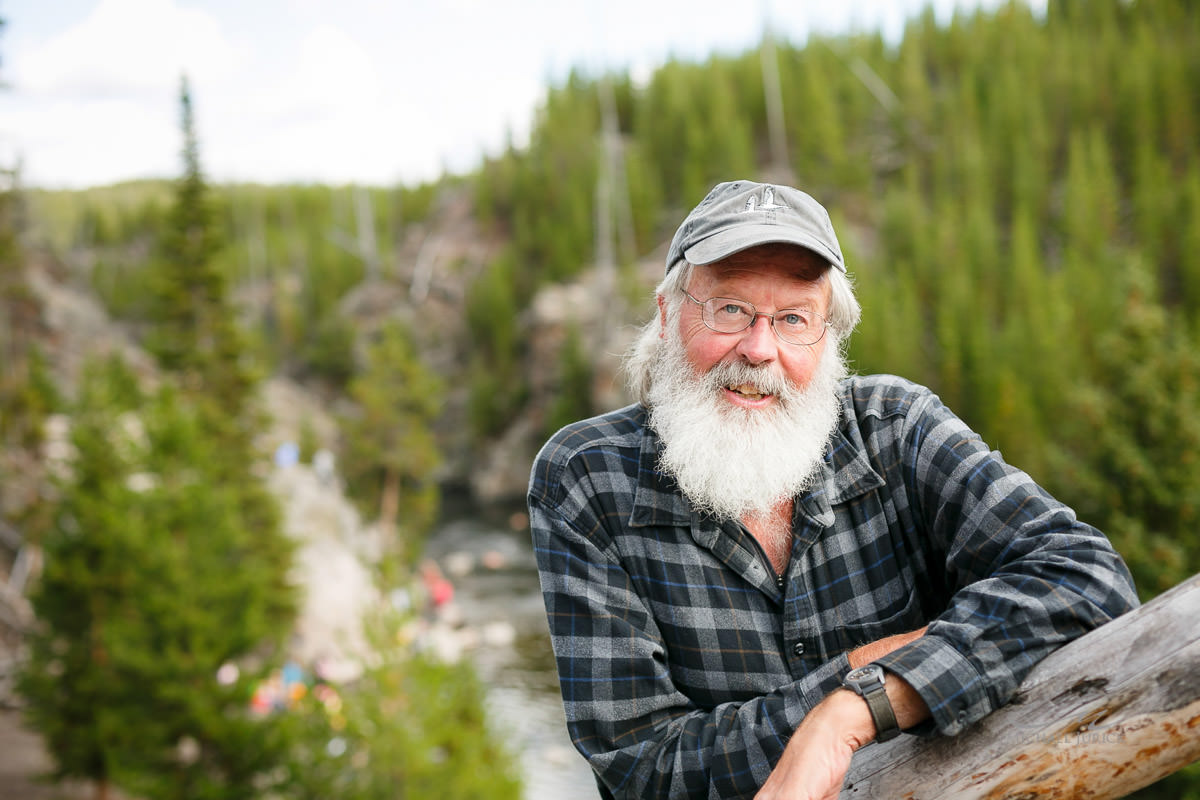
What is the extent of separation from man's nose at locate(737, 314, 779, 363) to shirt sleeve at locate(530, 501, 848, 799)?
1.92 feet

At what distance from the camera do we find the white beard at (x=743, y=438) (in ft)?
7.07

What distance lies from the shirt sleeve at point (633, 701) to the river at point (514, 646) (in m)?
12.8

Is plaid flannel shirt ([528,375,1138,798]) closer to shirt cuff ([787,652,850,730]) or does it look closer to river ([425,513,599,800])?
shirt cuff ([787,652,850,730])

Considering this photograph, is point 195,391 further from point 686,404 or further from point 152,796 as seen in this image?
point 686,404

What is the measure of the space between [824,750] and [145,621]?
52.5ft

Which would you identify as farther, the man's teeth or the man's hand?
the man's teeth

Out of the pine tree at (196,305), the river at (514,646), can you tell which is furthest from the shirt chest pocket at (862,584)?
the pine tree at (196,305)

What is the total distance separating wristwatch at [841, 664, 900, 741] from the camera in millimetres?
1658

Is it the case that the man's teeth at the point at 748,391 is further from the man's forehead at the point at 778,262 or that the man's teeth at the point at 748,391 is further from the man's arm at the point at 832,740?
the man's arm at the point at 832,740

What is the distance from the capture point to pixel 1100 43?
196 feet

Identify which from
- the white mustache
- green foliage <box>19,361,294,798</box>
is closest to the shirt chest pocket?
the white mustache

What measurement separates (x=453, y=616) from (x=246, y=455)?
9.23 meters

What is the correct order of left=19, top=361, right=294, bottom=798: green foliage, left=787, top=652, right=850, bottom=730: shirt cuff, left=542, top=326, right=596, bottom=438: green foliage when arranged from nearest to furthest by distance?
left=787, top=652, right=850, bottom=730: shirt cuff < left=19, top=361, right=294, bottom=798: green foliage < left=542, top=326, right=596, bottom=438: green foliage

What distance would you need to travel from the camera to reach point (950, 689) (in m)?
1.59
